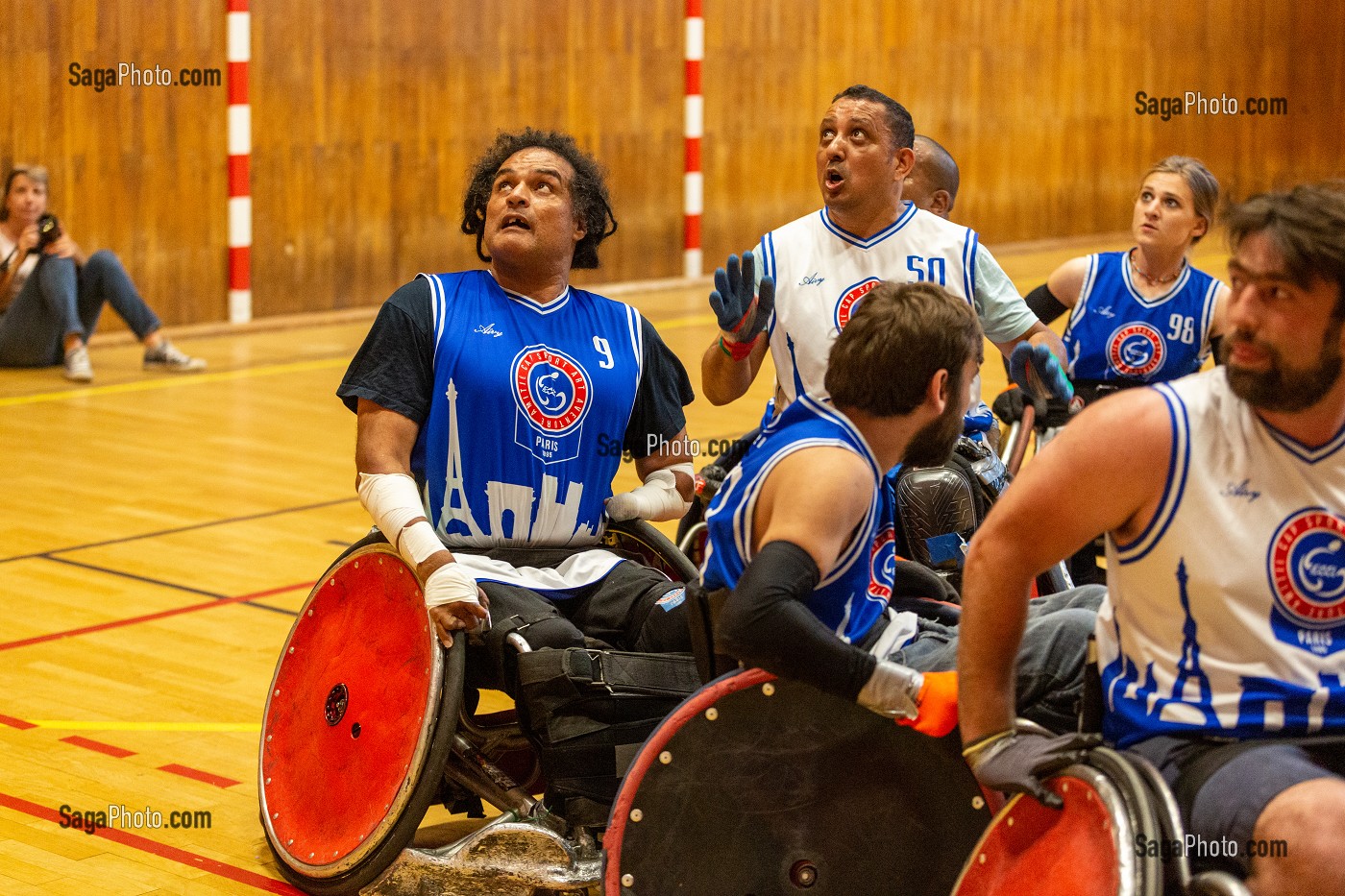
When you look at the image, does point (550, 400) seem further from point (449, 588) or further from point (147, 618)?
point (147, 618)

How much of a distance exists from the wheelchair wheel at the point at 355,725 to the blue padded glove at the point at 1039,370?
1681 mm

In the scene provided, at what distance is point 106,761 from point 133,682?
59cm

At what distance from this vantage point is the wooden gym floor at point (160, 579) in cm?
370

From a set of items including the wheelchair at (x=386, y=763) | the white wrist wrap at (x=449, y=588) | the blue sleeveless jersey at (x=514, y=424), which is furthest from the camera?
the blue sleeveless jersey at (x=514, y=424)

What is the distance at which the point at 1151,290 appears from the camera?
5.39 m

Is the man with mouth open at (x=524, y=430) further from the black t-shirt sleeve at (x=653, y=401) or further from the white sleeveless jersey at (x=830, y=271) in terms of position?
the white sleeveless jersey at (x=830, y=271)

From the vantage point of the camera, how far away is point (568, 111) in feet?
38.9

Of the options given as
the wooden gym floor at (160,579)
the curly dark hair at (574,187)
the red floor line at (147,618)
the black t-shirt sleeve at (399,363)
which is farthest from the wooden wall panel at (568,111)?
the black t-shirt sleeve at (399,363)

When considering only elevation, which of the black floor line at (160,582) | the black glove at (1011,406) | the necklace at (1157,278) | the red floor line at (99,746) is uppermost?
Answer: the necklace at (1157,278)

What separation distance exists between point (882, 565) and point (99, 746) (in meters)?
2.09

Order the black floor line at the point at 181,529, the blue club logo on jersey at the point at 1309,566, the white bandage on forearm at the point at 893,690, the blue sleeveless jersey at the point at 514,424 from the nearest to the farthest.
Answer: the blue club logo on jersey at the point at 1309,566, the white bandage on forearm at the point at 893,690, the blue sleeveless jersey at the point at 514,424, the black floor line at the point at 181,529

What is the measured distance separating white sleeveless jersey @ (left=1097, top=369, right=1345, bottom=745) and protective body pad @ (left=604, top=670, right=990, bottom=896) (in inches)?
19.1

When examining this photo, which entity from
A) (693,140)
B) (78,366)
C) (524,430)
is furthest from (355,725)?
(693,140)

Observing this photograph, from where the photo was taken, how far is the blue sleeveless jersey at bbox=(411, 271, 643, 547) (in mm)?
3680
